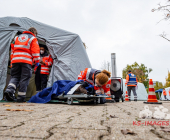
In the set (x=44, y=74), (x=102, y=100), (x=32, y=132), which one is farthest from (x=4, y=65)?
(x=32, y=132)

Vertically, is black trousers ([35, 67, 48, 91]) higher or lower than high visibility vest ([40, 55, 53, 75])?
lower

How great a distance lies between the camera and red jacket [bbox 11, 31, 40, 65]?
3.75m

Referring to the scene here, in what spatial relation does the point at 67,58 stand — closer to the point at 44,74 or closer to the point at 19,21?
the point at 44,74

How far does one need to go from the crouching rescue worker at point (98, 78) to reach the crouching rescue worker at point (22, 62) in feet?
4.29

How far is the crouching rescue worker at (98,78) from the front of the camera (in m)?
3.36

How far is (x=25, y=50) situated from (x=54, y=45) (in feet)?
5.79

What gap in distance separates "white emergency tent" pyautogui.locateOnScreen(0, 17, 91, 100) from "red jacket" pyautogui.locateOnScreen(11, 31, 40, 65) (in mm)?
1319

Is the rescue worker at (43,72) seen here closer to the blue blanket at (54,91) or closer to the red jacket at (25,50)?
the red jacket at (25,50)

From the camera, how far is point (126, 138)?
2.88 feet

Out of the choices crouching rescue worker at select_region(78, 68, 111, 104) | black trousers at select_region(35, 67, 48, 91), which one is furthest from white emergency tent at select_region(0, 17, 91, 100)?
crouching rescue worker at select_region(78, 68, 111, 104)

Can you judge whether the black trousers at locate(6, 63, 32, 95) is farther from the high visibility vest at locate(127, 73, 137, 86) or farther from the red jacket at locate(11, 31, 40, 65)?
the high visibility vest at locate(127, 73, 137, 86)

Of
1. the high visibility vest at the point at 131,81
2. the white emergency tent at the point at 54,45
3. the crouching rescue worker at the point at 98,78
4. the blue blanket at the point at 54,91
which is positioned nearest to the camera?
the crouching rescue worker at the point at 98,78

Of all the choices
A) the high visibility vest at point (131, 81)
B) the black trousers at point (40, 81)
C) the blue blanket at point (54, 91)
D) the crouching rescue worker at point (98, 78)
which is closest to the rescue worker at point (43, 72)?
the black trousers at point (40, 81)

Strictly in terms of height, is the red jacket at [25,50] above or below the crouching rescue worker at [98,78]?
above
